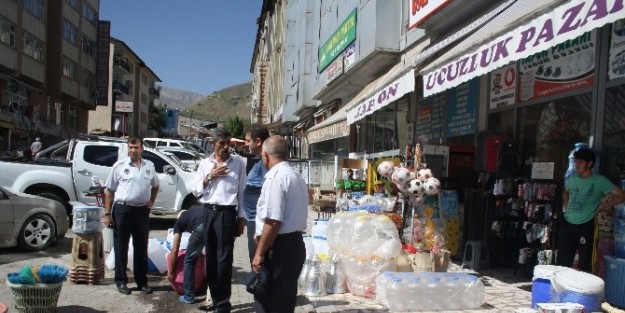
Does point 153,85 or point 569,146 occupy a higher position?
point 153,85

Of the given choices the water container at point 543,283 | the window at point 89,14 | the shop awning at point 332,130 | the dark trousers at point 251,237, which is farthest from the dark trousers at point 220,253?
the window at point 89,14

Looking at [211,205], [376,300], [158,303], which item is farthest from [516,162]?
[158,303]

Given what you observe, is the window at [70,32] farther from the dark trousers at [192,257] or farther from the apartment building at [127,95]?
the dark trousers at [192,257]

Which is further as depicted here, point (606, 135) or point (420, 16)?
point (420, 16)

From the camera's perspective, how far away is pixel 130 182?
6223mm

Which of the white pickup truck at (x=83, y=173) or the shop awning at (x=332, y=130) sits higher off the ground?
the shop awning at (x=332, y=130)

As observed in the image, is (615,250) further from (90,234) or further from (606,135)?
(90,234)

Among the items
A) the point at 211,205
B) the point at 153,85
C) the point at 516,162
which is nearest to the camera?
the point at 211,205

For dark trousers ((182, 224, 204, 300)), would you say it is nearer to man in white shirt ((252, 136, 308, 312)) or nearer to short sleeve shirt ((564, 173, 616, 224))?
man in white shirt ((252, 136, 308, 312))

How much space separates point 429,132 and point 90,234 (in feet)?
23.0

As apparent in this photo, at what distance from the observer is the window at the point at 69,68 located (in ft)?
139

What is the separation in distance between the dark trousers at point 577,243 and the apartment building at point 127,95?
160 ft

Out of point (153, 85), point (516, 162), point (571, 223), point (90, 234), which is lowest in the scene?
point (90, 234)

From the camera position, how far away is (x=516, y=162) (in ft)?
24.7
